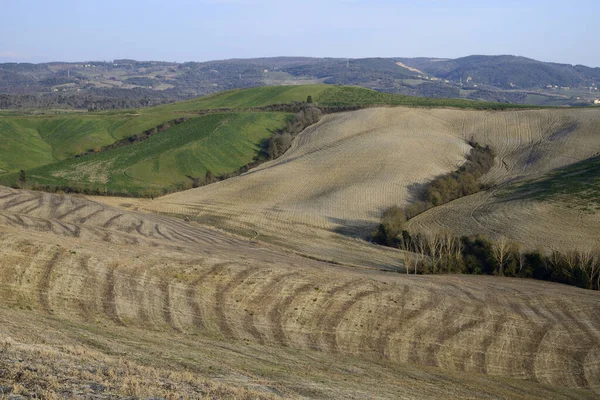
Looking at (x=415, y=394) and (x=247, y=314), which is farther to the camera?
(x=247, y=314)

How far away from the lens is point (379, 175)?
79438mm

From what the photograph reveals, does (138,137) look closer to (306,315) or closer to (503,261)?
(503,261)

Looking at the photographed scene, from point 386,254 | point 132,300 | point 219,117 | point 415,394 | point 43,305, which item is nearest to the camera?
point 415,394

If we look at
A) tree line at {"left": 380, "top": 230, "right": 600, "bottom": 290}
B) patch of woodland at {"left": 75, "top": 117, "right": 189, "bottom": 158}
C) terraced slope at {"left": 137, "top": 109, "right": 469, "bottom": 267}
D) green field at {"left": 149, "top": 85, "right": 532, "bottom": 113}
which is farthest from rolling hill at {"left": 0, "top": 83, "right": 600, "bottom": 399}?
green field at {"left": 149, "top": 85, "right": 532, "bottom": 113}

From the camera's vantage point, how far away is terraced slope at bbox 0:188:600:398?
2419cm

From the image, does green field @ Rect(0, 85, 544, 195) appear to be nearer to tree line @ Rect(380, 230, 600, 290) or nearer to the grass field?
the grass field

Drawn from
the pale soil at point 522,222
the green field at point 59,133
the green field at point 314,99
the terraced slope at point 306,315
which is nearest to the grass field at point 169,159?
the green field at point 59,133

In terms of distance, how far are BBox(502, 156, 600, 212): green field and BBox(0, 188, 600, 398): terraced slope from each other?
77.4 feet

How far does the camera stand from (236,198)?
243 ft

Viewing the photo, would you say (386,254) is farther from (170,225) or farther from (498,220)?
(170,225)

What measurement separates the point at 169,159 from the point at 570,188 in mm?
59280

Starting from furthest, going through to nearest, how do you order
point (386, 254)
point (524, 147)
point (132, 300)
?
point (524, 147), point (386, 254), point (132, 300)

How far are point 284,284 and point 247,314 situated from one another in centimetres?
410

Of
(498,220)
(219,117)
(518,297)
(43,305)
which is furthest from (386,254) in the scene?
(219,117)
